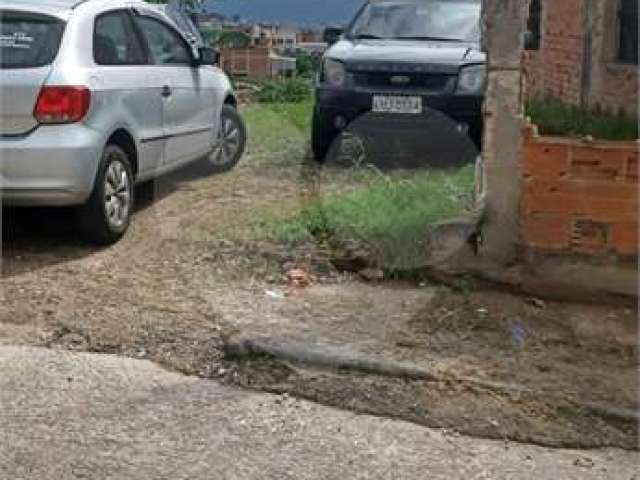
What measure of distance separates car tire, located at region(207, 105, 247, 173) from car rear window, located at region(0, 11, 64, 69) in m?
2.94

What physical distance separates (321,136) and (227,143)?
871 mm

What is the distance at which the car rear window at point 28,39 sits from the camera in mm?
5938

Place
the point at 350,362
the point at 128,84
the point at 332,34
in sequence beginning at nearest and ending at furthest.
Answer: the point at 350,362 < the point at 128,84 < the point at 332,34

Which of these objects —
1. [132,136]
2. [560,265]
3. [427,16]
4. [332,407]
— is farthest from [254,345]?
[427,16]

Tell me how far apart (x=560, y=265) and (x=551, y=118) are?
4277 millimetres

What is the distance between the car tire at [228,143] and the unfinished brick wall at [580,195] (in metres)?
4.20

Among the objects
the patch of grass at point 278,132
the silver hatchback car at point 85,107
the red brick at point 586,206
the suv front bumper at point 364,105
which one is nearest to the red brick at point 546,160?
the red brick at point 586,206

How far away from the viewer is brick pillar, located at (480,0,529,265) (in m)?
5.34

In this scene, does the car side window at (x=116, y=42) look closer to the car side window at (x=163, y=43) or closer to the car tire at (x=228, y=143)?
the car side window at (x=163, y=43)

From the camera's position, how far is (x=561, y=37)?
455 inches

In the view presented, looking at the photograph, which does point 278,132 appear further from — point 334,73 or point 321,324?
point 321,324

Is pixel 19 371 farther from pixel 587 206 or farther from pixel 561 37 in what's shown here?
pixel 561 37

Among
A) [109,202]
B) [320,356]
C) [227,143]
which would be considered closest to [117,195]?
[109,202]

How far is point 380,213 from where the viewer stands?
654cm
